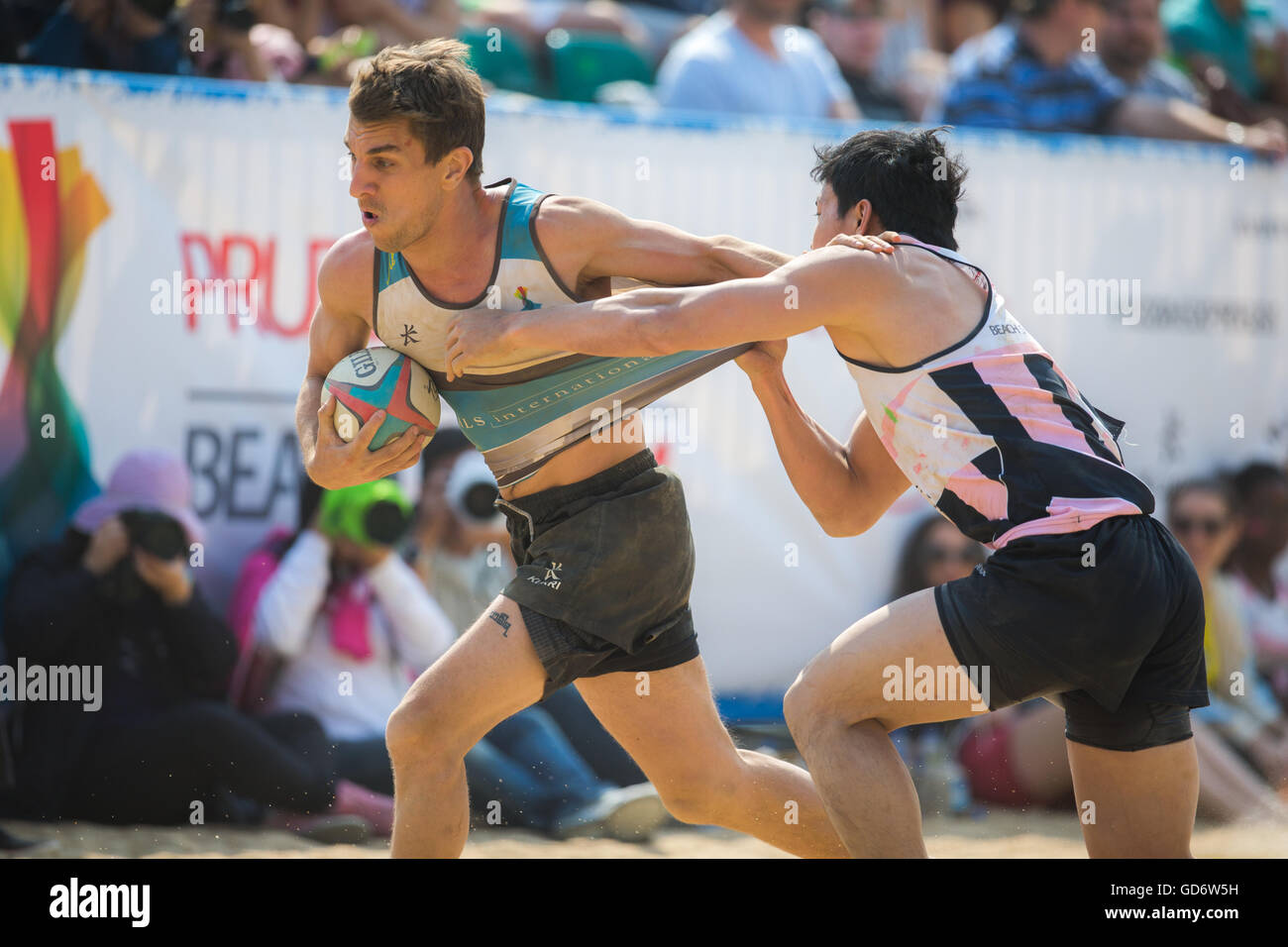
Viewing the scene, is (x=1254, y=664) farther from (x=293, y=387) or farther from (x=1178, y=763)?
(x=293, y=387)

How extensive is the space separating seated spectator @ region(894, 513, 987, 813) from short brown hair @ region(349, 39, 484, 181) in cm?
338

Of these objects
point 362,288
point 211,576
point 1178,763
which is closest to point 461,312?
point 362,288

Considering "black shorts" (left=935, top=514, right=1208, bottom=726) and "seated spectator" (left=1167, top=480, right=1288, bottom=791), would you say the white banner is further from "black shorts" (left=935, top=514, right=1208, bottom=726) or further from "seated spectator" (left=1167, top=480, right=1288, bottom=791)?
"black shorts" (left=935, top=514, right=1208, bottom=726)

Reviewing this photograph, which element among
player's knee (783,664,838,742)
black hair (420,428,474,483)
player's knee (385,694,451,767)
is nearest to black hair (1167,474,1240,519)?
black hair (420,428,474,483)

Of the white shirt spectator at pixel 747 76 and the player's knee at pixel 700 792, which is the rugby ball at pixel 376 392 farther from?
the white shirt spectator at pixel 747 76

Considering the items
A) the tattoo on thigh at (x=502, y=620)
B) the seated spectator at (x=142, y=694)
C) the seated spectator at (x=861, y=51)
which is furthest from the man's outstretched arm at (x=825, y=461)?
the seated spectator at (x=861, y=51)

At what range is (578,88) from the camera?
7.59 m

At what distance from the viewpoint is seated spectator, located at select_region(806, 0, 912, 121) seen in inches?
318

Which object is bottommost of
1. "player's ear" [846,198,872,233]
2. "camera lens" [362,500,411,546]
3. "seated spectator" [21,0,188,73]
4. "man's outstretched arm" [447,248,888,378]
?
"camera lens" [362,500,411,546]

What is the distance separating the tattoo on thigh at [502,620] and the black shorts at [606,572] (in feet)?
0.15

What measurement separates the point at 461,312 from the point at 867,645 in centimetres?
136

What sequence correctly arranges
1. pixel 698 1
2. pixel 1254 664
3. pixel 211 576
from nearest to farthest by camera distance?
pixel 211 576
pixel 1254 664
pixel 698 1

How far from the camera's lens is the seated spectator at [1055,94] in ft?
23.2

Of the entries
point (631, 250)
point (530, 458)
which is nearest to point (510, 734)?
point (530, 458)
